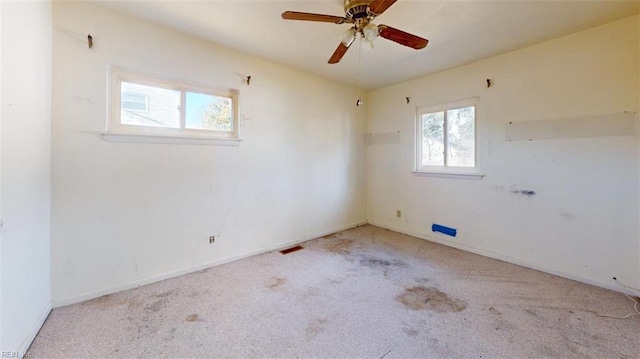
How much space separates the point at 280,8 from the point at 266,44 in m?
0.69

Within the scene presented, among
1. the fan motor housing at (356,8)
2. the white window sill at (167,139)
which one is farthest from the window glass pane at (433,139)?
the white window sill at (167,139)

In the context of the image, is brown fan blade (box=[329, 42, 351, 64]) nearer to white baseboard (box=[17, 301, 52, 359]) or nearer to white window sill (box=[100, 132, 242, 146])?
white window sill (box=[100, 132, 242, 146])

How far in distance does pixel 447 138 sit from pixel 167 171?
11.7ft

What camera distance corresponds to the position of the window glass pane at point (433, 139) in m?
3.64

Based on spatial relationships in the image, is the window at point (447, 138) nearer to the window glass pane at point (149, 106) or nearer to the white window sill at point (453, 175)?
the white window sill at point (453, 175)

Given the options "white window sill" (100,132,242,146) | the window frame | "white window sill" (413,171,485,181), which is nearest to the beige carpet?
"white window sill" (413,171,485,181)

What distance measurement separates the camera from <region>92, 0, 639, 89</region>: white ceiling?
6.65ft

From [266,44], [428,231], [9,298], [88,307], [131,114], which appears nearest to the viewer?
[9,298]

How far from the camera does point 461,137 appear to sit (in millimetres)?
3414

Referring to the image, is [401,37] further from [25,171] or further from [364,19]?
[25,171]

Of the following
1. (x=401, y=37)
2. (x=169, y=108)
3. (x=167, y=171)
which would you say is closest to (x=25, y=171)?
(x=167, y=171)

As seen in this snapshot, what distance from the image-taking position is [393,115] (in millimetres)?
4125

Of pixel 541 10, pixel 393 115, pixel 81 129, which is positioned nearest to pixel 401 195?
pixel 393 115

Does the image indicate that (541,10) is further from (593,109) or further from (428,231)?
(428,231)
